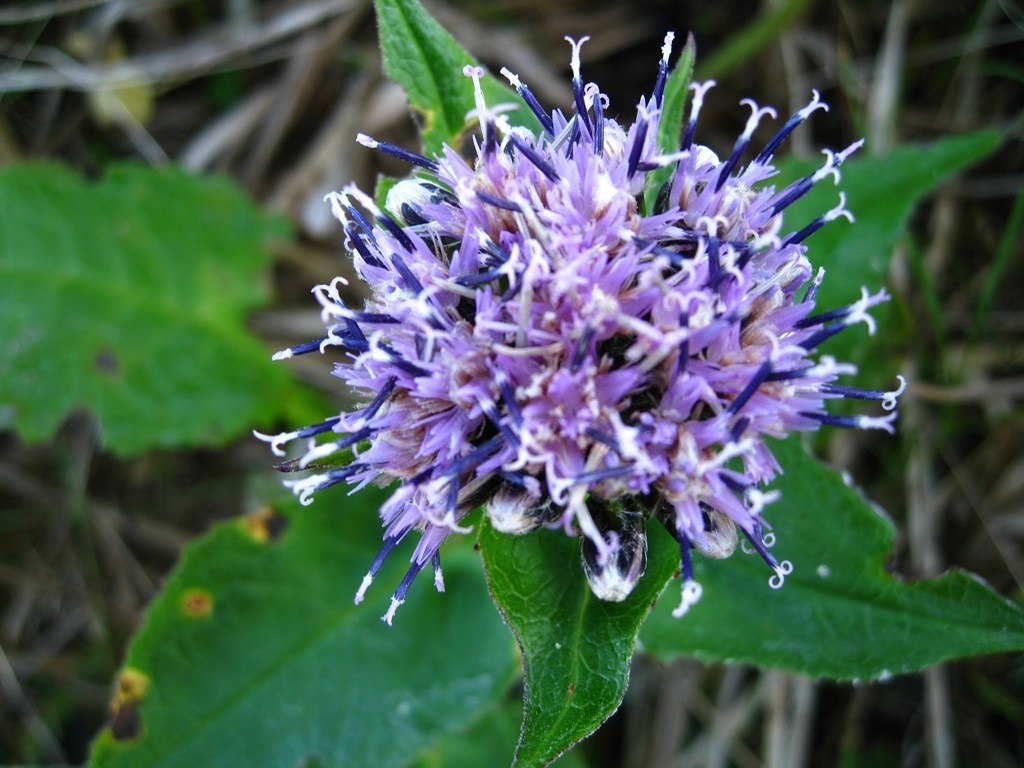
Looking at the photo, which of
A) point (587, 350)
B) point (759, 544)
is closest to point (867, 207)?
point (759, 544)

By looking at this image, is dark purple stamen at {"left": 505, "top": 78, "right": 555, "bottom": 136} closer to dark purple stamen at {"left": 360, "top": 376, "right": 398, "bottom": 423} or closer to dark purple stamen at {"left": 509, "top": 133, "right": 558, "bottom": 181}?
dark purple stamen at {"left": 509, "top": 133, "right": 558, "bottom": 181}

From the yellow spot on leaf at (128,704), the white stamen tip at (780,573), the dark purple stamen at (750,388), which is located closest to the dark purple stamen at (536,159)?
the dark purple stamen at (750,388)

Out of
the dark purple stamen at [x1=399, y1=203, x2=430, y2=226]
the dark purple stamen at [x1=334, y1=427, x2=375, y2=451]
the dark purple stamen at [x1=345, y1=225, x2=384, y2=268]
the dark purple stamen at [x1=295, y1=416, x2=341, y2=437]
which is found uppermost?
the dark purple stamen at [x1=399, y1=203, x2=430, y2=226]

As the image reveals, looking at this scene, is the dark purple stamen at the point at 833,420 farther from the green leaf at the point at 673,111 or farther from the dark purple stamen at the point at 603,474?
the green leaf at the point at 673,111

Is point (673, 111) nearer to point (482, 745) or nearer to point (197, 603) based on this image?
point (197, 603)

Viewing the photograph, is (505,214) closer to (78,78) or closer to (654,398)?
(654,398)

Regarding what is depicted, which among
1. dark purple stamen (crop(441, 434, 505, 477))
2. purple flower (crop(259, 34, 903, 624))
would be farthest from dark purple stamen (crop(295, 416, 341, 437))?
dark purple stamen (crop(441, 434, 505, 477))

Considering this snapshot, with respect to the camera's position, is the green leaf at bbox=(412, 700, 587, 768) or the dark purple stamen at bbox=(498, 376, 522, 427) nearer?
the dark purple stamen at bbox=(498, 376, 522, 427)
